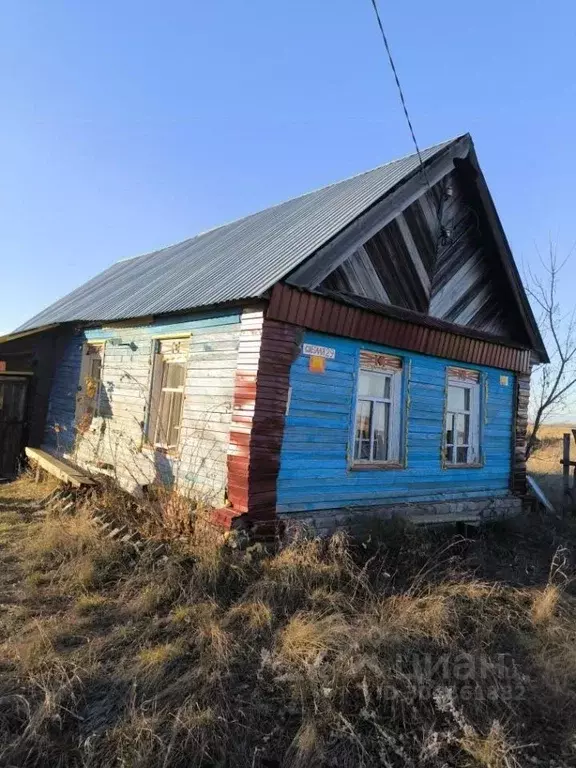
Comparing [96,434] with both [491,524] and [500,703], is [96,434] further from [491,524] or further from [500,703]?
[500,703]

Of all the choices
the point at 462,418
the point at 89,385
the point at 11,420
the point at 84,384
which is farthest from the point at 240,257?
the point at 11,420

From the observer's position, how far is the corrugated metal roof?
7516 mm

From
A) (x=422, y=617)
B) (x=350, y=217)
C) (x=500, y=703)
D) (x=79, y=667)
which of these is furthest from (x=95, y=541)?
(x=350, y=217)

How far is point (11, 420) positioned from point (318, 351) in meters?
8.11

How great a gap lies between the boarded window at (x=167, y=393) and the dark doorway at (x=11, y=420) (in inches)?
184

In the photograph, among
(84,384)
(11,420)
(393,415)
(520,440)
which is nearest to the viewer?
(393,415)

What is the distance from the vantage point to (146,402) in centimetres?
924

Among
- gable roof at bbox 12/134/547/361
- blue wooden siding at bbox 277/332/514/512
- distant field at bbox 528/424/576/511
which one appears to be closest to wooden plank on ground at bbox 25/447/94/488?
gable roof at bbox 12/134/547/361

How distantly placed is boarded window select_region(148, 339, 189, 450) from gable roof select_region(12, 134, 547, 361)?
2.28 ft

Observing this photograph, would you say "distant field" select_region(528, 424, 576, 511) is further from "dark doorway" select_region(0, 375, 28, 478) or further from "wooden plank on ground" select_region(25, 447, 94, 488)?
"dark doorway" select_region(0, 375, 28, 478)

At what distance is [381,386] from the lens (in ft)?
28.2

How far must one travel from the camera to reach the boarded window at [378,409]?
26.9 feet

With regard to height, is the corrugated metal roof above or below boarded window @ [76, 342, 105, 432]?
above

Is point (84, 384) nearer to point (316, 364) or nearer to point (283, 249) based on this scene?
point (283, 249)
